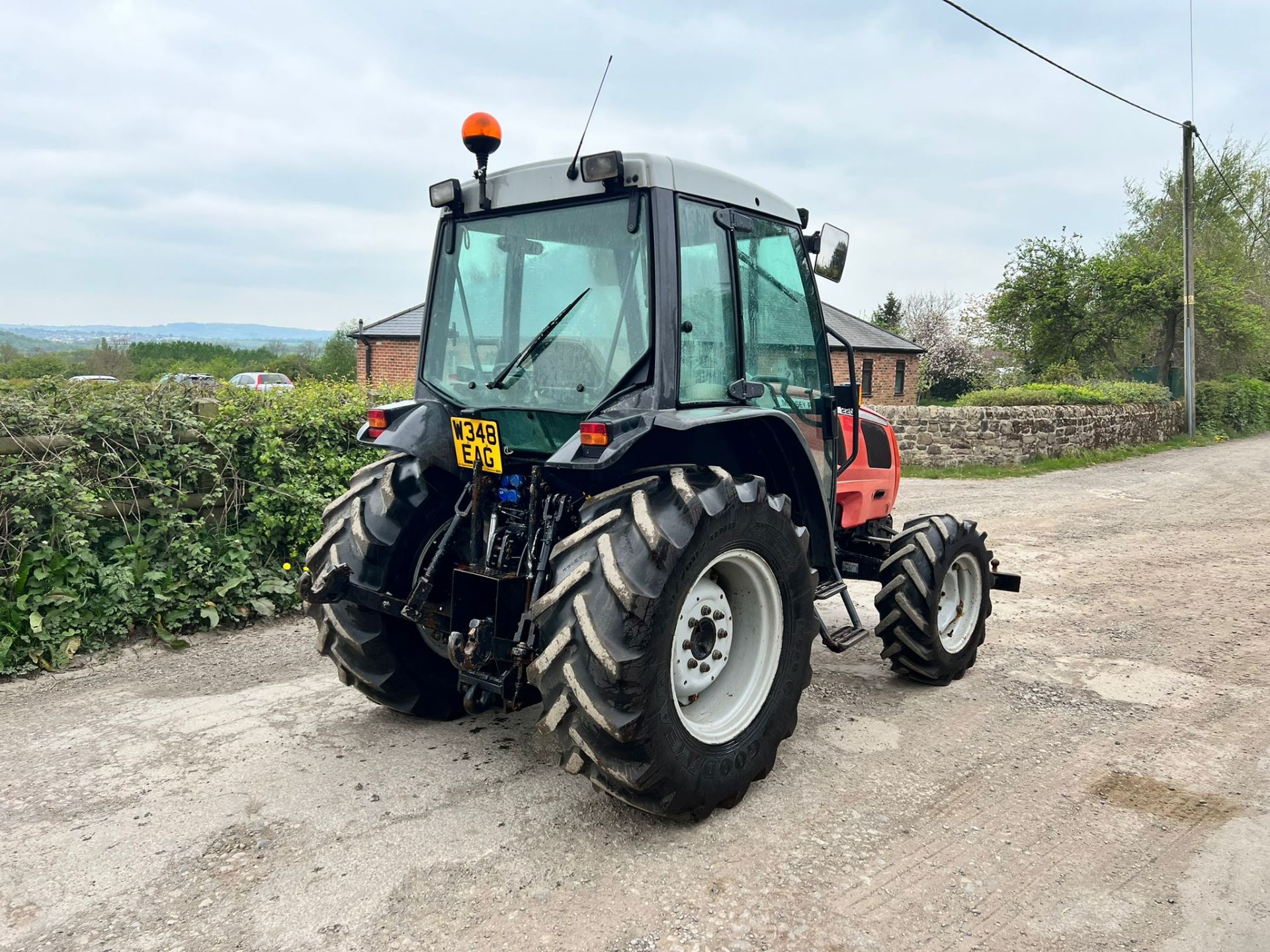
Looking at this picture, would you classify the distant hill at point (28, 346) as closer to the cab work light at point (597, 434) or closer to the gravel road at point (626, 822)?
the gravel road at point (626, 822)

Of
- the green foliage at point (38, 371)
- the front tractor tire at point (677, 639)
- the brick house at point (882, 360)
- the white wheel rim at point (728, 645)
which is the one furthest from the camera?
the brick house at point (882, 360)

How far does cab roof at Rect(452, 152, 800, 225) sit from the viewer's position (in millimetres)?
3273

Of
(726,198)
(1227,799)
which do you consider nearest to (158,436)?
(726,198)

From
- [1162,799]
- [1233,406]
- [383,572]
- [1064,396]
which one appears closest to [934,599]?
[1162,799]

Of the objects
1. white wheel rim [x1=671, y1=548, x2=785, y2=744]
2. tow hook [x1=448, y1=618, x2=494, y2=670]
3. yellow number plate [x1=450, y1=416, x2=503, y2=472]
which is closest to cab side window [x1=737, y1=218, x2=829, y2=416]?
white wheel rim [x1=671, y1=548, x2=785, y2=744]

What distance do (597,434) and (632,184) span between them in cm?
99

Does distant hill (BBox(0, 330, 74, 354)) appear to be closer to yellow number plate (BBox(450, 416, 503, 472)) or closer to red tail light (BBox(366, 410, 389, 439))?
red tail light (BBox(366, 410, 389, 439))

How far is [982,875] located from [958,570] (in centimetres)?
219

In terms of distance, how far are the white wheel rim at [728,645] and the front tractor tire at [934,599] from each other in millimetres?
1234

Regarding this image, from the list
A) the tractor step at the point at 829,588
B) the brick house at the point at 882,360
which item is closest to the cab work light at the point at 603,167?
the tractor step at the point at 829,588

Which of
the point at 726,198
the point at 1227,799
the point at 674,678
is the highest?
the point at 726,198

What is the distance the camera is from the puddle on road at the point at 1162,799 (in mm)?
3350

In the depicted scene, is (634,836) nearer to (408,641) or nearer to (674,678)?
(674,678)

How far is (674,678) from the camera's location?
3.27m
